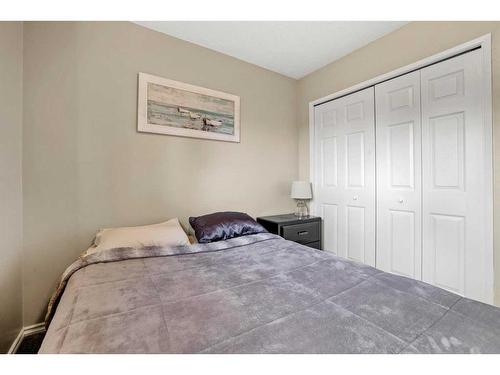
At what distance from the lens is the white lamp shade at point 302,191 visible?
9.30 feet

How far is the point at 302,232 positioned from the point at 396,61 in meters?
1.95

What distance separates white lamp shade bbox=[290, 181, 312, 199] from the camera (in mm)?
2834

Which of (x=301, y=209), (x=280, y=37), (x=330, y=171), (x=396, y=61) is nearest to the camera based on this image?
(x=396, y=61)

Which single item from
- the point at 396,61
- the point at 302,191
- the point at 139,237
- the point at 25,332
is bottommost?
the point at 25,332

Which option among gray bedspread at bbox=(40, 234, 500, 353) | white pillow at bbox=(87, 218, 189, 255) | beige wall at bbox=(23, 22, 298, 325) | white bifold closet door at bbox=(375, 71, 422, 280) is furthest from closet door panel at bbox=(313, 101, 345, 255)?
white pillow at bbox=(87, 218, 189, 255)

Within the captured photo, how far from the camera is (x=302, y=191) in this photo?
284 centimetres

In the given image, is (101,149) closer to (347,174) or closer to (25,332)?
(25,332)

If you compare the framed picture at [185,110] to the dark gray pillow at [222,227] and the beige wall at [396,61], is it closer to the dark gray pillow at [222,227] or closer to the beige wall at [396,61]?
the dark gray pillow at [222,227]

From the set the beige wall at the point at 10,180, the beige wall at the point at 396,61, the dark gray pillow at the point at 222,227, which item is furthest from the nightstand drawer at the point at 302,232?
the beige wall at the point at 10,180

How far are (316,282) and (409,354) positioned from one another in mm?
505

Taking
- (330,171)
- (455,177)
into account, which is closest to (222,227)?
(330,171)
